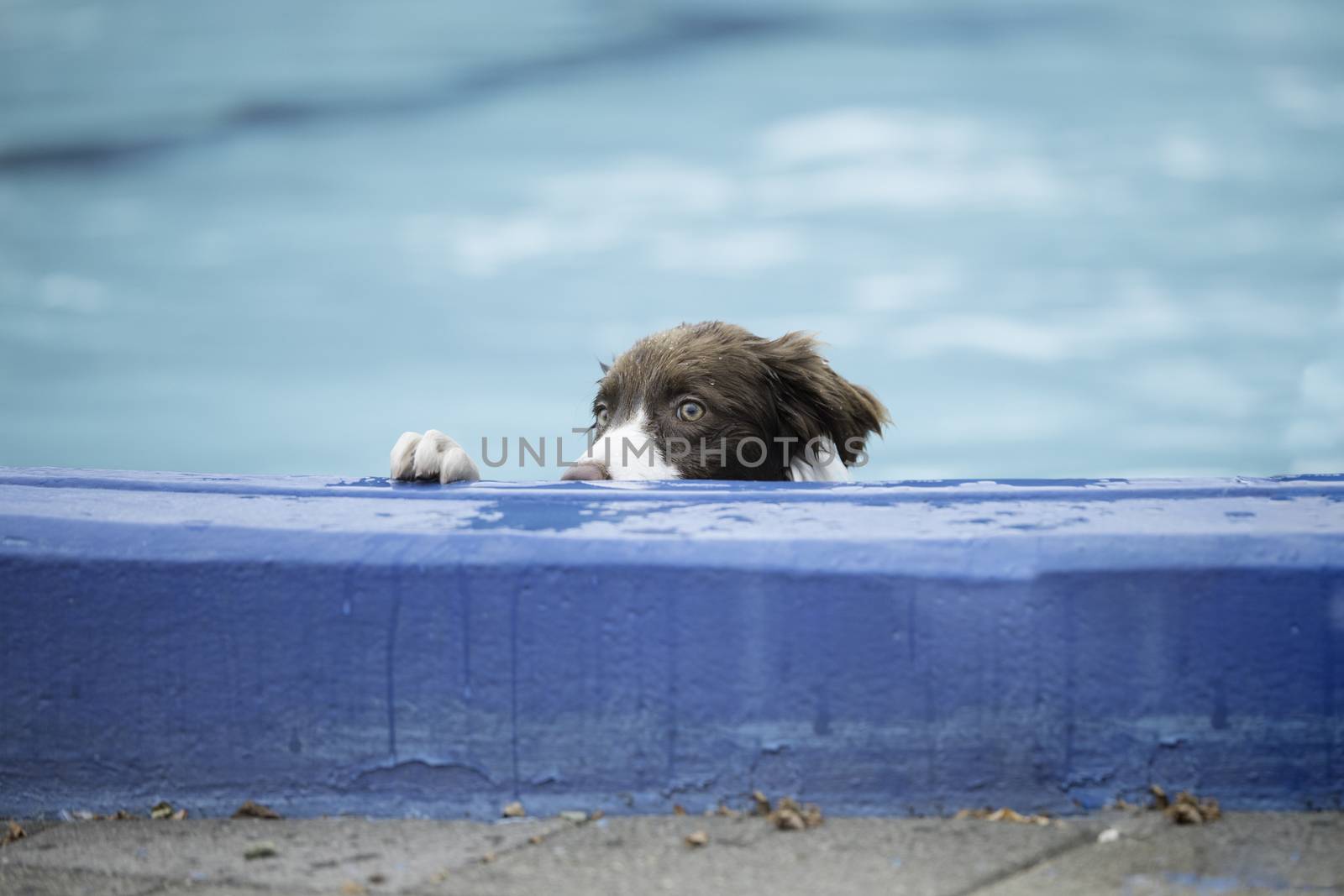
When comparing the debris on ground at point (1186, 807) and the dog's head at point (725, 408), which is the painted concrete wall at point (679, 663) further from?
the dog's head at point (725, 408)

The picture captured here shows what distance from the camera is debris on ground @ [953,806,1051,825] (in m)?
2.59

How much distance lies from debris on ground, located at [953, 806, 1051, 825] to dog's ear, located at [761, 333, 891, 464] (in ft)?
10.1

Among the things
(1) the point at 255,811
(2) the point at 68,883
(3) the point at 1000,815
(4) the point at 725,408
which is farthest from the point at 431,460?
(4) the point at 725,408

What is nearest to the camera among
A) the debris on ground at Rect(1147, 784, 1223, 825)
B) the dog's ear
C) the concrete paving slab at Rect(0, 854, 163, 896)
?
the concrete paving slab at Rect(0, 854, 163, 896)

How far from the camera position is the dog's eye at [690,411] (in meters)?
5.32

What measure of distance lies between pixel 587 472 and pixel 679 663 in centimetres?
197

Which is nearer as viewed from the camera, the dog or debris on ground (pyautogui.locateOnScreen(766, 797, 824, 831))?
debris on ground (pyautogui.locateOnScreen(766, 797, 824, 831))

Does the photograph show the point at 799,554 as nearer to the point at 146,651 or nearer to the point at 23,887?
the point at 146,651

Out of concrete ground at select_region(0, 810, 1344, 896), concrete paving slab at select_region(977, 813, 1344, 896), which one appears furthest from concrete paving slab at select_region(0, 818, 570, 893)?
concrete paving slab at select_region(977, 813, 1344, 896)

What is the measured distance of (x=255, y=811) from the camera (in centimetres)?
279

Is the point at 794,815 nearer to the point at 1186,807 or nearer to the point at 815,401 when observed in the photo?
the point at 1186,807

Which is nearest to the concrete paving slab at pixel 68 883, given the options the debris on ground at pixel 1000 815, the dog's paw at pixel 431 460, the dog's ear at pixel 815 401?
the dog's paw at pixel 431 460

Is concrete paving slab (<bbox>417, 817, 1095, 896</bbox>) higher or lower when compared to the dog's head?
lower

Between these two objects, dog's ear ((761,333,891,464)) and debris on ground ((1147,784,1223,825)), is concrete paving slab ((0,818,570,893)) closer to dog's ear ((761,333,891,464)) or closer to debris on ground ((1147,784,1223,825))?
debris on ground ((1147,784,1223,825))
